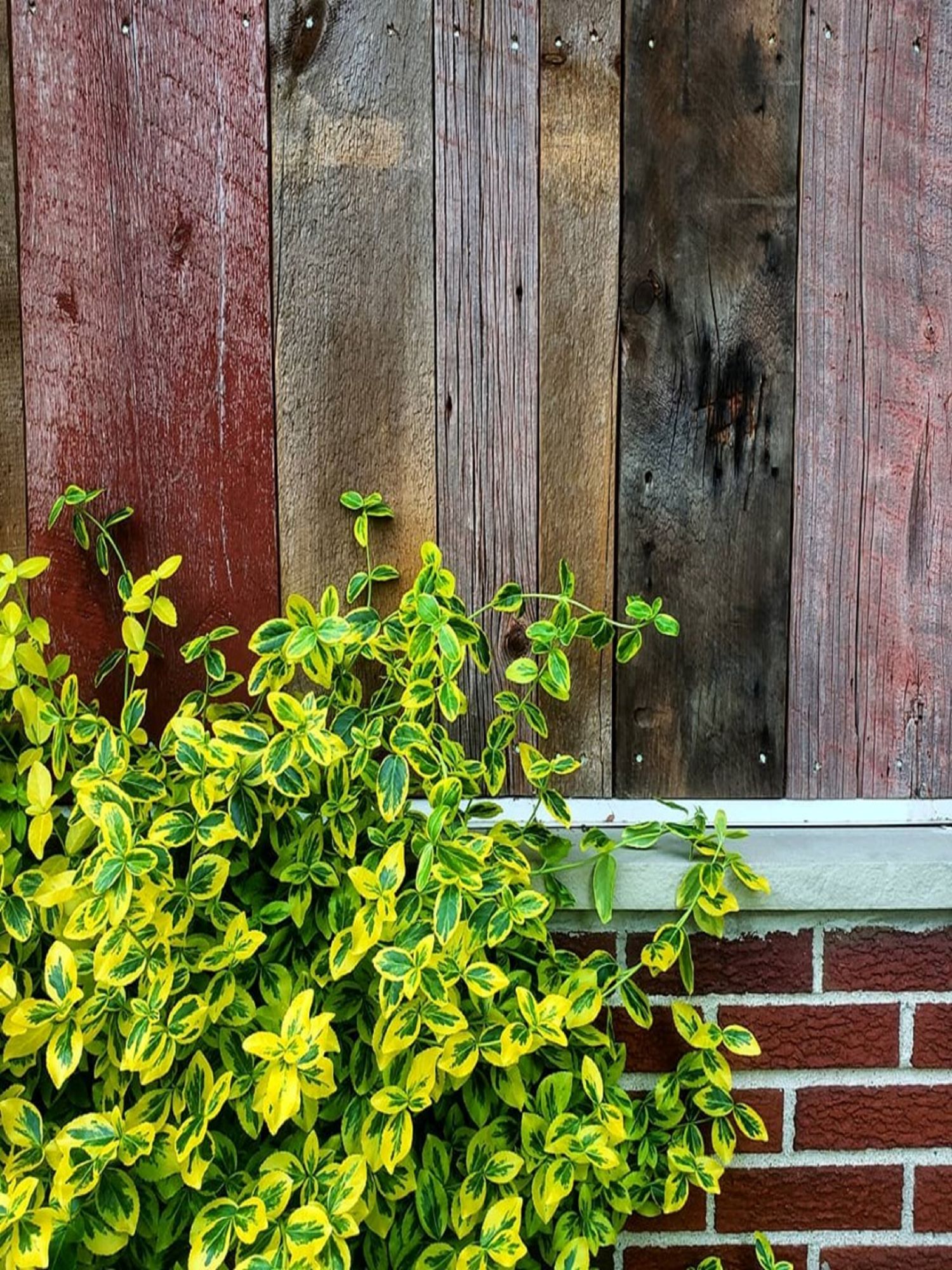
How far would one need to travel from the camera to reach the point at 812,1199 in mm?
1478

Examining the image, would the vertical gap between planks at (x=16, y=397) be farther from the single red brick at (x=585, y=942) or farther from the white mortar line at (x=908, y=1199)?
the white mortar line at (x=908, y=1199)

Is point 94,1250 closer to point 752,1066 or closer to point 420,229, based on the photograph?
point 752,1066

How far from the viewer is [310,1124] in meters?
1.23

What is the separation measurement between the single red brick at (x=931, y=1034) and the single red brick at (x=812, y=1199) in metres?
0.15

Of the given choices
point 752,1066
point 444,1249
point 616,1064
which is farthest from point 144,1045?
point 752,1066

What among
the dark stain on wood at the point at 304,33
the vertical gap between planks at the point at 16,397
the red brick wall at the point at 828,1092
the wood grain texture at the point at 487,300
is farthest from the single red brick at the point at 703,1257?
the dark stain on wood at the point at 304,33

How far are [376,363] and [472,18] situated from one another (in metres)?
0.44

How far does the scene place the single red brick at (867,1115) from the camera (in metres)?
1.46

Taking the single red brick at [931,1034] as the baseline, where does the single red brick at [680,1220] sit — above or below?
below

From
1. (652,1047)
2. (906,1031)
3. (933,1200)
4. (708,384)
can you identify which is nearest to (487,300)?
(708,384)

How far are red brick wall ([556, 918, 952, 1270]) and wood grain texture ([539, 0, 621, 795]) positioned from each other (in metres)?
0.31

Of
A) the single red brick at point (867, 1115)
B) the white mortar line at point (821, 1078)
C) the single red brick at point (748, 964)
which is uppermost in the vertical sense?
the single red brick at point (748, 964)

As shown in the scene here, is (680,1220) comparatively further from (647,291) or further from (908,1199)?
(647,291)

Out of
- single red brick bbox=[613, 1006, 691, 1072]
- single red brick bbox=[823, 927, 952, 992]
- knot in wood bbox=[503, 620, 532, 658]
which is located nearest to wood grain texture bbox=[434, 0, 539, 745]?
knot in wood bbox=[503, 620, 532, 658]
